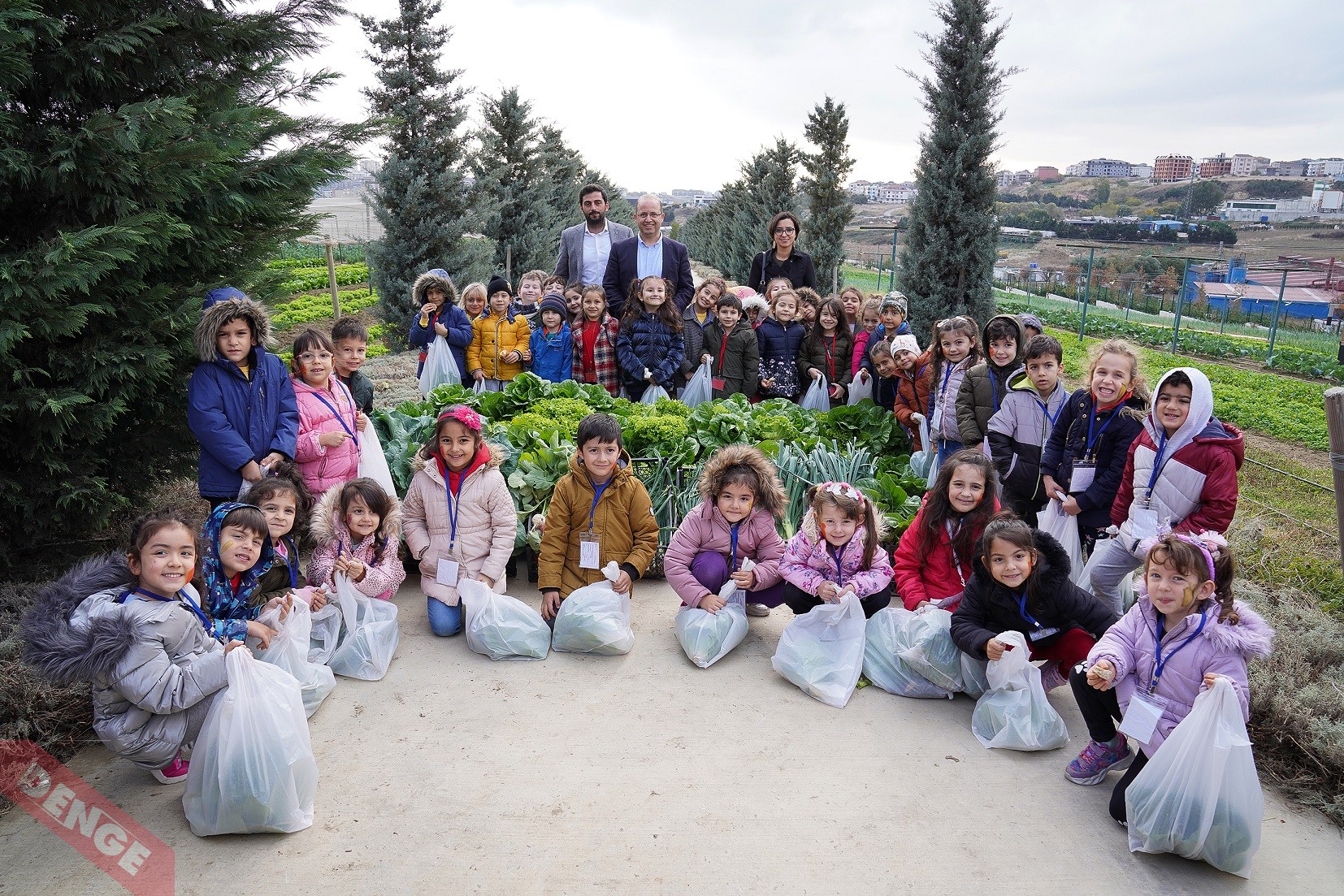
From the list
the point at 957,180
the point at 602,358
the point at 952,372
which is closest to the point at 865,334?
the point at 952,372

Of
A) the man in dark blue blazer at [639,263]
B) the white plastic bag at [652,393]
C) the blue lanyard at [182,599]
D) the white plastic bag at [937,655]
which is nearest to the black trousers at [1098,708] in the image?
the white plastic bag at [937,655]

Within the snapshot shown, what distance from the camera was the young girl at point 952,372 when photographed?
5430 millimetres

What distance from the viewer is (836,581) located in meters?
4.10

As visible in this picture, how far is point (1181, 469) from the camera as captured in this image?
12.3 ft

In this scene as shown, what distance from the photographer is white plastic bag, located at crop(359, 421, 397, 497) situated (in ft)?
15.6

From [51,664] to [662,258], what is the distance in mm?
5459

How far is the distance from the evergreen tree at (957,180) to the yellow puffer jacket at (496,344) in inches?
320

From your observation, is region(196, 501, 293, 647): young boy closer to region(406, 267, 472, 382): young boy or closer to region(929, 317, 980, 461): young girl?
region(406, 267, 472, 382): young boy

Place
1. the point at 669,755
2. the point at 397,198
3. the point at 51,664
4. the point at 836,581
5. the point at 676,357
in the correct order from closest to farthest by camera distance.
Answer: the point at 51,664, the point at 669,755, the point at 836,581, the point at 676,357, the point at 397,198

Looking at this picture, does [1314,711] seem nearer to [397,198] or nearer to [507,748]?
[507,748]

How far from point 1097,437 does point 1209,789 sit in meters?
2.13

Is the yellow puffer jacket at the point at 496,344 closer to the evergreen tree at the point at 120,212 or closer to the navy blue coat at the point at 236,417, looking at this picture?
the evergreen tree at the point at 120,212

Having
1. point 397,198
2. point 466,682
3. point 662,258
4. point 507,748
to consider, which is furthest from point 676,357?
point 397,198

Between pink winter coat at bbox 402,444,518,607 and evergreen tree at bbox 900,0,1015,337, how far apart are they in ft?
33.6
